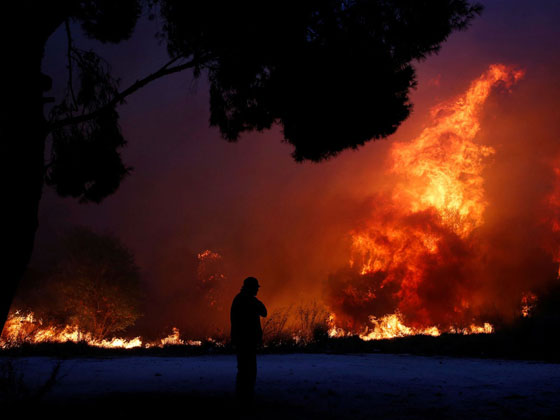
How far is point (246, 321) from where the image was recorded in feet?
16.1

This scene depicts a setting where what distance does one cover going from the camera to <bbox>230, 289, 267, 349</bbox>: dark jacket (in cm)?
480

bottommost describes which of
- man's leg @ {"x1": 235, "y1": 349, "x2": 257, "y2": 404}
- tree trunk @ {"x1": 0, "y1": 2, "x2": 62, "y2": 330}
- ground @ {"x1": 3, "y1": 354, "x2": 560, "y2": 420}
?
ground @ {"x1": 3, "y1": 354, "x2": 560, "y2": 420}

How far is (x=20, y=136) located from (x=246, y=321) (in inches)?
134

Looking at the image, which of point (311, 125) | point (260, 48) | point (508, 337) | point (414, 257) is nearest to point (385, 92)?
point (311, 125)

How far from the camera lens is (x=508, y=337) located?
11.3 m

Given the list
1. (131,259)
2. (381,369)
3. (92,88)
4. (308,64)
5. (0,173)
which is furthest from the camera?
(131,259)

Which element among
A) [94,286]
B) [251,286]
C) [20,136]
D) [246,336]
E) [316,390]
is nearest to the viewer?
[20,136]

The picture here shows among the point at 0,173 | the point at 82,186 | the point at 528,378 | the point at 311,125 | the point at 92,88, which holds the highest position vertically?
the point at 92,88

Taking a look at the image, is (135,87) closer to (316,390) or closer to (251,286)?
(251,286)

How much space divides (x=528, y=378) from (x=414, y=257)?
2892 centimetres

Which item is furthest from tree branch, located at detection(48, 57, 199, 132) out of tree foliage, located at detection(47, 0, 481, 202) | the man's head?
the man's head

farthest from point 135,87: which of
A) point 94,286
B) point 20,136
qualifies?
point 94,286

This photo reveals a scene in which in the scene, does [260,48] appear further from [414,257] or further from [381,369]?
[414,257]

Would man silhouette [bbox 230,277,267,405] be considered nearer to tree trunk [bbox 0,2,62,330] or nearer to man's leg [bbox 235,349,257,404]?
man's leg [bbox 235,349,257,404]
